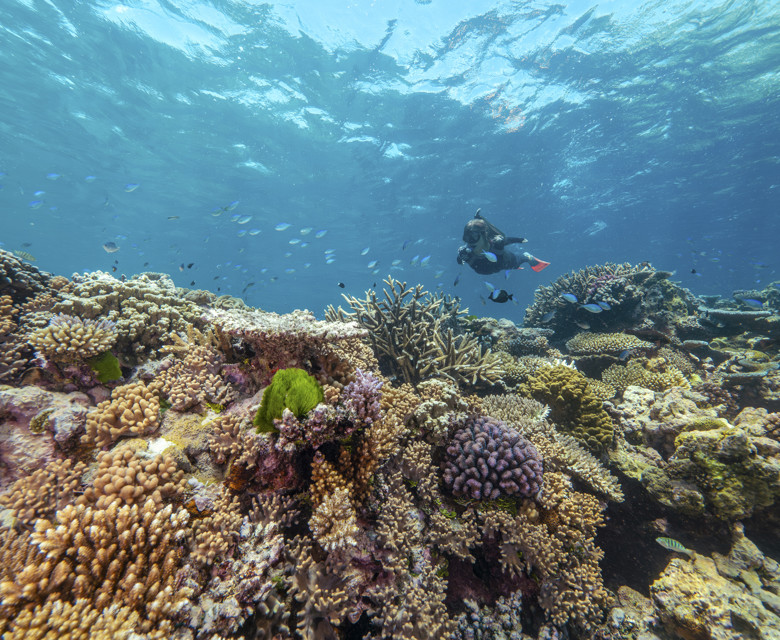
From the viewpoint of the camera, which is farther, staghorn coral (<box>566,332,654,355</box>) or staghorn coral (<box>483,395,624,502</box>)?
staghorn coral (<box>566,332,654,355</box>)

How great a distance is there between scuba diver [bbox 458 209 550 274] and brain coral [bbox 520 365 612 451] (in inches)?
198

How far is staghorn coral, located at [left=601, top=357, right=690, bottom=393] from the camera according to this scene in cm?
687

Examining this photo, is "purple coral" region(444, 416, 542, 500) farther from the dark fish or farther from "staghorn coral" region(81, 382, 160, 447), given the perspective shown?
the dark fish

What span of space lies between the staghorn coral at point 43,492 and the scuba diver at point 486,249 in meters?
9.75

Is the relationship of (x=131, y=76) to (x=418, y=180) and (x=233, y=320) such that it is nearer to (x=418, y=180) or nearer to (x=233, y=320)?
(x=418, y=180)

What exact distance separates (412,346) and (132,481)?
13.0 ft

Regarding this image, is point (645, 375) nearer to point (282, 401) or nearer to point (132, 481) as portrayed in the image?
point (282, 401)

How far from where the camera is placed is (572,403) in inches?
213

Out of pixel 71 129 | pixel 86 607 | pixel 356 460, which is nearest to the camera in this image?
pixel 86 607

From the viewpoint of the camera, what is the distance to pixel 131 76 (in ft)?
76.8

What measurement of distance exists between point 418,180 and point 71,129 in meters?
32.8

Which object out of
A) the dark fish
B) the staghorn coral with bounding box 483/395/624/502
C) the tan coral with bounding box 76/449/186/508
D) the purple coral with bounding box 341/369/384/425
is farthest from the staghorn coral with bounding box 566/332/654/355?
the tan coral with bounding box 76/449/186/508

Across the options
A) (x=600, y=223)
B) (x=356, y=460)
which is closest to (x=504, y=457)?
(x=356, y=460)

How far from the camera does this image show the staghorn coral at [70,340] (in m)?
3.29
